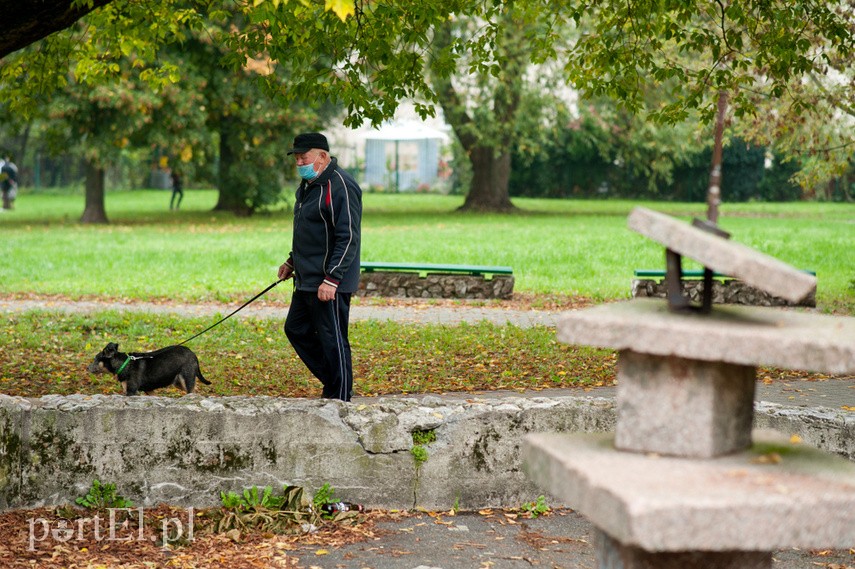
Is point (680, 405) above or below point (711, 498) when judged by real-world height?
above

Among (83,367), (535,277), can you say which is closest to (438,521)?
(83,367)

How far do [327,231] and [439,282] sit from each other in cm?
845

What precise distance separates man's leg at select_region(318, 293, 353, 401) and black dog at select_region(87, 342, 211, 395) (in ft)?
4.43

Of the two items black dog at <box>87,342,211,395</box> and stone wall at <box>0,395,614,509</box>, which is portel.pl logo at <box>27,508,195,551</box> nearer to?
stone wall at <box>0,395,614,509</box>

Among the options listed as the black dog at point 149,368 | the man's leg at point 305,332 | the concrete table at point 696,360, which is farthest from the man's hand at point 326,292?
the concrete table at point 696,360

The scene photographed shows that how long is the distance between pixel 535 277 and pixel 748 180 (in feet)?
95.5

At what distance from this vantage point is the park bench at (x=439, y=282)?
1622cm

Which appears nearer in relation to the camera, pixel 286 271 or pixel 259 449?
pixel 259 449

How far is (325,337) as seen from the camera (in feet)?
25.6

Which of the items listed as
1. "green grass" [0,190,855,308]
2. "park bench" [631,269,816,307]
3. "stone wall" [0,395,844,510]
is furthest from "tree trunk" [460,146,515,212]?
"stone wall" [0,395,844,510]

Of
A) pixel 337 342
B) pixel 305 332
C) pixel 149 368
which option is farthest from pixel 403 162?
pixel 337 342

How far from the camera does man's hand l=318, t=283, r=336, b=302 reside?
300 inches

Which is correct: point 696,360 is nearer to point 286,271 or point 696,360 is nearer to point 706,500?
point 706,500

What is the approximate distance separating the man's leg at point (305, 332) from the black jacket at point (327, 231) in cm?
13
